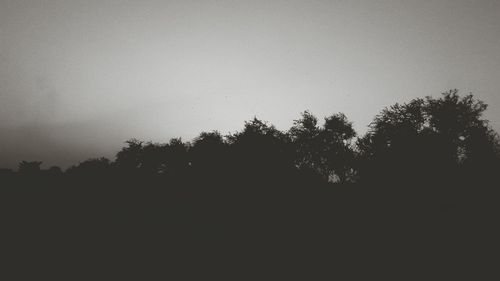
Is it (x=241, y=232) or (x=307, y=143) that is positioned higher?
(x=307, y=143)

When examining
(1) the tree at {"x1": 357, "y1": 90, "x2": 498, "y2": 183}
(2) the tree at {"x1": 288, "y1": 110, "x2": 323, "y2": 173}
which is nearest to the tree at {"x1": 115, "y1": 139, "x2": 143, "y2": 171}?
(2) the tree at {"x1": 288, "y1": 110, "x2": 323, "y2": 173}

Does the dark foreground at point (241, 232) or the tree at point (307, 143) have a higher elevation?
the tree at point (307, 143)

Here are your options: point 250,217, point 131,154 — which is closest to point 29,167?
point 250,217

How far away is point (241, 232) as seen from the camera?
59.2 ft

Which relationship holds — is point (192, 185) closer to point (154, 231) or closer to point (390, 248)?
point (154, 231)

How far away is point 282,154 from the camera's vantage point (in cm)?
6075

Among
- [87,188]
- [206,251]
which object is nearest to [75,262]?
[206,251]

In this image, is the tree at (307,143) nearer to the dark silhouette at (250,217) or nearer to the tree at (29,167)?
the dark silhouette at (250,217)

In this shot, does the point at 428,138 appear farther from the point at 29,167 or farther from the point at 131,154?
the point at 131,154

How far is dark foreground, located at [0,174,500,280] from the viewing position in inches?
530

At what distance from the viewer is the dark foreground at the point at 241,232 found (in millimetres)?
13469

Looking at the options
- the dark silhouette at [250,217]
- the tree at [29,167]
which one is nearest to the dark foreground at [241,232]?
the dark silhouette at [250,217]

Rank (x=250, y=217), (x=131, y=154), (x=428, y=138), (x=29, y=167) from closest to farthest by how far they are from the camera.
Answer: (x=250, y=217) → (x=29, y=167) → (x=428, y=138) → (x=131, y=154)

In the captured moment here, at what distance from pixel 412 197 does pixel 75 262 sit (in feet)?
81.7
